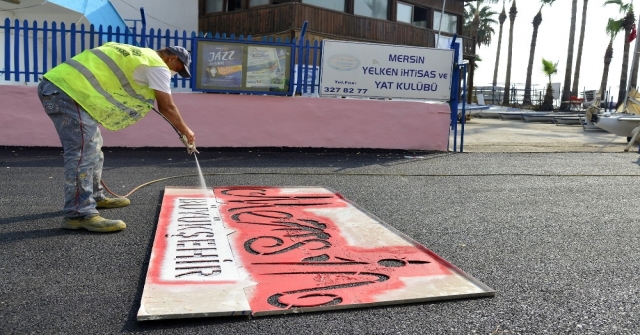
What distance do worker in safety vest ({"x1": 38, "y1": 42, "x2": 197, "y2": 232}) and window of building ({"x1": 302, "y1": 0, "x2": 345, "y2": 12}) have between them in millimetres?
16159

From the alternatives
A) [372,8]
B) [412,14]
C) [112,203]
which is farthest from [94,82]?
[412,14]

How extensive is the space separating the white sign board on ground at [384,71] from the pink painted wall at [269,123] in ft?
0.69

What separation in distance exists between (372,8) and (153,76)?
733 inches

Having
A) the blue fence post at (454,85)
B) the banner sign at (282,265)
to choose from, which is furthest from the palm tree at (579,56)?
the banner sign at (282,265)

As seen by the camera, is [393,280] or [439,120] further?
[439,120]

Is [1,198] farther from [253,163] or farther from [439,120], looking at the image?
[439,120]

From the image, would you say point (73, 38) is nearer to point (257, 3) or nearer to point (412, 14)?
point (257, 3)

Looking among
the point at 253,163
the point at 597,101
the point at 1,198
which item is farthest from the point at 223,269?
the point at 597,101

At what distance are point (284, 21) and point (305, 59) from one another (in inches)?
381

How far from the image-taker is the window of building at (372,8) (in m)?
21.8

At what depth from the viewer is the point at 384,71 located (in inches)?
431

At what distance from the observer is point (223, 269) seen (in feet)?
12.4

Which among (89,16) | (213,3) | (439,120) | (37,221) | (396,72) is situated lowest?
(37,221)

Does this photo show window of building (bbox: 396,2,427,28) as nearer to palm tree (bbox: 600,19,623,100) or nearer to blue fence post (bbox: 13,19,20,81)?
blue fence post (bbox: 13,19,20,81)
